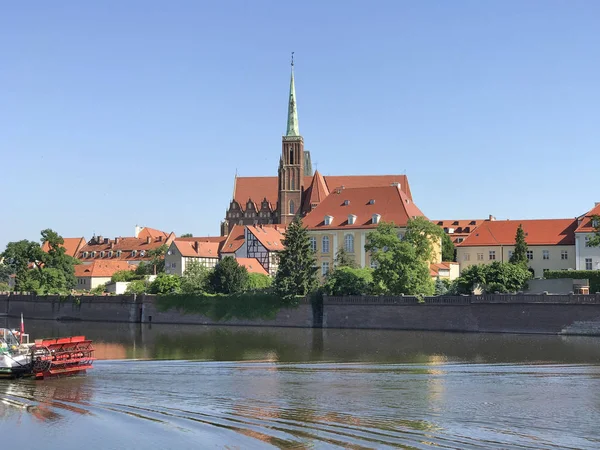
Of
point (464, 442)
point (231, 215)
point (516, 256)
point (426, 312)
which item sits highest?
point (231, 215)

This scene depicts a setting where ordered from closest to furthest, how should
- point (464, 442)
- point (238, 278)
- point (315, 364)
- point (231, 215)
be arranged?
point (464, 442) → point (315, 364) → point (238, 278) → point (231, 215)

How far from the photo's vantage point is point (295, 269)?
71875mm

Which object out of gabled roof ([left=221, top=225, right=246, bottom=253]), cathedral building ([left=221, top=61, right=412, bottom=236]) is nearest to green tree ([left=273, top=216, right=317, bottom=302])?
gabled roof ([left=221, top=225, right=246, bottom=253])

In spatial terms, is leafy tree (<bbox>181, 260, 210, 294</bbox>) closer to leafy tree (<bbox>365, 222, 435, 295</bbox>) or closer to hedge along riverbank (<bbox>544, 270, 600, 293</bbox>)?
leafy tree (<bbox>365, 222, 435, 295</bbox>)

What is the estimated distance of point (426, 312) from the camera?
6438cm

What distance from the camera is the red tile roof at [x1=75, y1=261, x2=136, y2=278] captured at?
369 feet

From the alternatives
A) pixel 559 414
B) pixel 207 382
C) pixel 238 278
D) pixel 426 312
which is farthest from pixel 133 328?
pixel 559 414

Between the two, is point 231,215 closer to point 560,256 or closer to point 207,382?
point 560,256

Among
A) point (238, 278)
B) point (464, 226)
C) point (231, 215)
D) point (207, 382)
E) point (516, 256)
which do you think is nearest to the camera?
point (207, 382)

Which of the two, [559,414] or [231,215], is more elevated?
[231,215]

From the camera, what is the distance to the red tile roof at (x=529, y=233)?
86.1m

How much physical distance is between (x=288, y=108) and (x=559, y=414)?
104 meters

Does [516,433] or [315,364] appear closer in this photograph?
[516,433]

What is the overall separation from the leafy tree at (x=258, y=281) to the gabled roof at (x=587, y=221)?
104 ft
